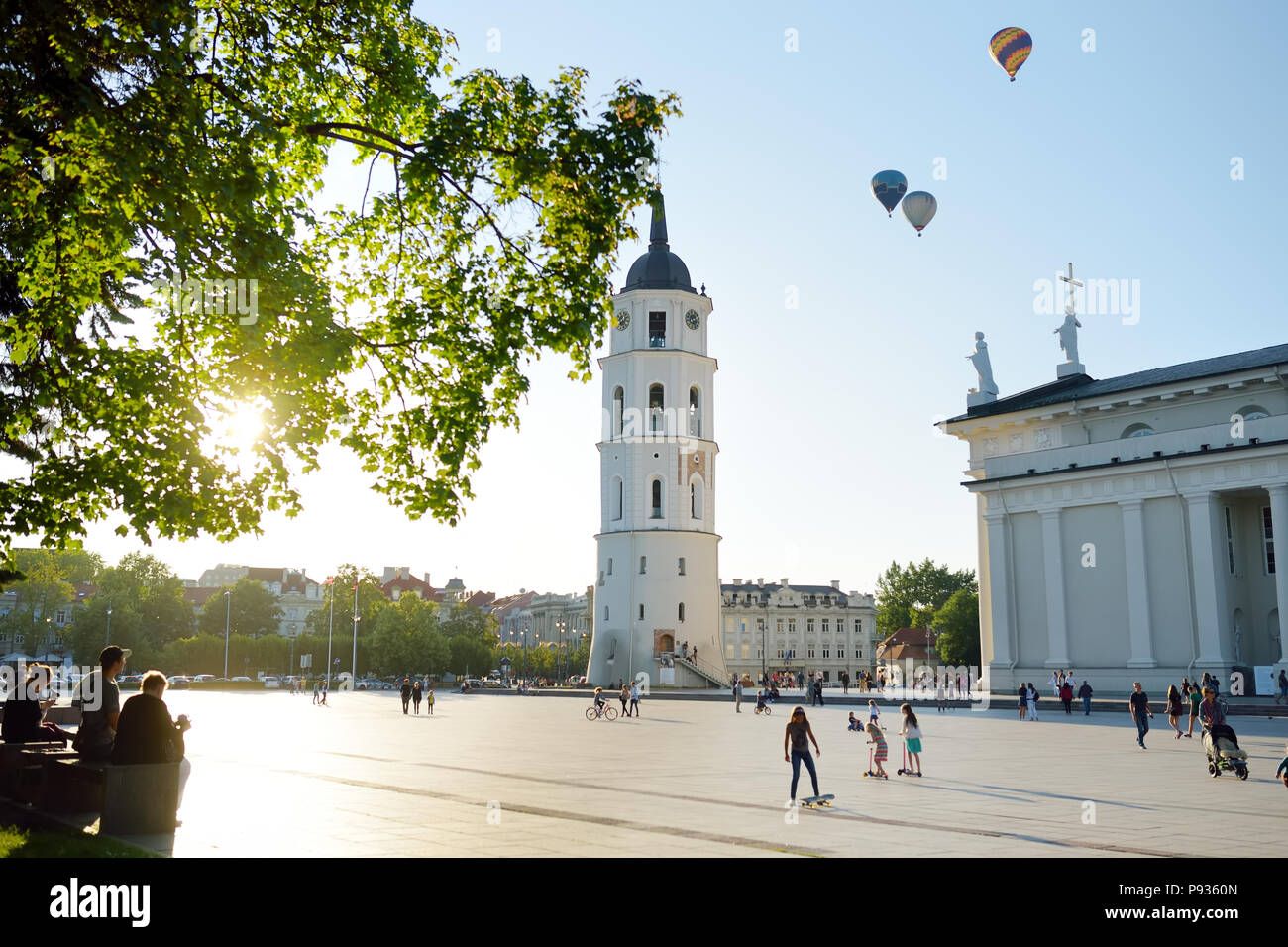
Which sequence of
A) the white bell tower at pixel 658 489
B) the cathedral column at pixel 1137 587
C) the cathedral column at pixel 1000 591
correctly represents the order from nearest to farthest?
the cathedral column at pixel 1137 587 < the cathedral column at pixel 1000 591 < the white bell tower at pixel 658 489

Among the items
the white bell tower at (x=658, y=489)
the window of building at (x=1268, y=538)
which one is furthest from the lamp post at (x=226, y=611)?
the window of building at (x=1268, y=538)

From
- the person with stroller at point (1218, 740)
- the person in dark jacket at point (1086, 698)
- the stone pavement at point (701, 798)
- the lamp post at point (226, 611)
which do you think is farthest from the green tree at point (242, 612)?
the person with stroller at point (1218, 740)

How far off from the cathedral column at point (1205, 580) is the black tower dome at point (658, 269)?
46.2 meters

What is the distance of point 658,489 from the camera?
8131 cm

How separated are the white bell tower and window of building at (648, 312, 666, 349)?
74mm

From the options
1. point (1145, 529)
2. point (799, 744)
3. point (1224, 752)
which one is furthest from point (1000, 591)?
point (799, 744)

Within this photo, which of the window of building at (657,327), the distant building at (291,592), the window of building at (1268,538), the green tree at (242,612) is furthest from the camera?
the distant building at (291,592)

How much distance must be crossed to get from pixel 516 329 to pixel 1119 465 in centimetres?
4061

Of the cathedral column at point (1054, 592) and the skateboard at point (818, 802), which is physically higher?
the cathedral column at point (1054, 592)

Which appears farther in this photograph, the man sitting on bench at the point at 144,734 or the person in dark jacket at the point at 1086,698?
the person in dark jacket at the point at 1086,698

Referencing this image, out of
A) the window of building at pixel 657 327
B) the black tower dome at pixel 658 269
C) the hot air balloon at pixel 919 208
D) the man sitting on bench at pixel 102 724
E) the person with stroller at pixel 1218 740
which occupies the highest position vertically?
the black tower dome at pixel 658 269

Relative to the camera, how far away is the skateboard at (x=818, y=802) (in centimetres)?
1406

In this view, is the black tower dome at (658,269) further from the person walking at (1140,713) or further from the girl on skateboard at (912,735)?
the girl on skateboard at (912,735)
